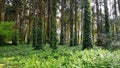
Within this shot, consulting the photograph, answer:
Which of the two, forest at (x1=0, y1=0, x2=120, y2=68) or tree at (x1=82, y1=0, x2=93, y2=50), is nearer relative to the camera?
forest at (x1=0, y1=0, x2=120, y2=68)

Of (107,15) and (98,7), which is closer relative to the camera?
(107,15)

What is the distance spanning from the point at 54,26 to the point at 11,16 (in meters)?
19.0

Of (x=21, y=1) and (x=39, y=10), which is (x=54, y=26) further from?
(x=21, y=1)

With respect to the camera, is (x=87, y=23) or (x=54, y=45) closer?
(x=87, y=23)

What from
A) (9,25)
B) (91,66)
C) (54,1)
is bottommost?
(91,66)

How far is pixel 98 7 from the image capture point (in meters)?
46.1

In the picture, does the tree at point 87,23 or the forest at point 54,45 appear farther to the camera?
the tree at point 87,23

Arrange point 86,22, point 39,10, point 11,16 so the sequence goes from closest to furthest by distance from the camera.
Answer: point 86,22 < point 39,10 < point 11,16

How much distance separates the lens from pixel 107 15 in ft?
112

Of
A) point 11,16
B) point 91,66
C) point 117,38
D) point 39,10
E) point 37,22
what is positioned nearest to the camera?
point 91,66

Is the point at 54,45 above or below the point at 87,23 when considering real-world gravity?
below

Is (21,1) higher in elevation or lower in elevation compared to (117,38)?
higher

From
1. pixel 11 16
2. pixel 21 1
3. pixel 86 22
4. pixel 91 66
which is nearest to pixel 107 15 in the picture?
pixel 86 22

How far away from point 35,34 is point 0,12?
325 inches
